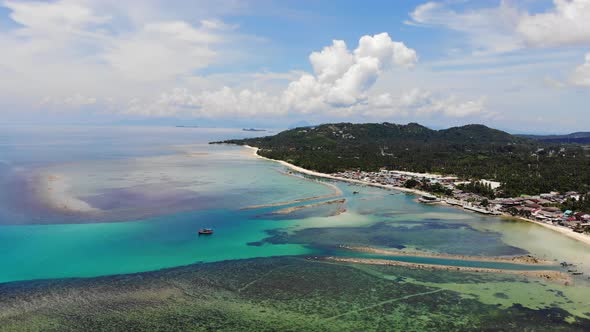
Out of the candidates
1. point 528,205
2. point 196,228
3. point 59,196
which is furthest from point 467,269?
point 59,196

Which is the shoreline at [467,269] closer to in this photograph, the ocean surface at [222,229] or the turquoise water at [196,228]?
the ocean surface at [222,229]

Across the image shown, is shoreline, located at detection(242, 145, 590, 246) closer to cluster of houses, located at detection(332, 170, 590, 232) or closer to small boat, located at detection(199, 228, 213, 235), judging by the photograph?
cluster of houses, located at detection(332, 170, 590, 232)

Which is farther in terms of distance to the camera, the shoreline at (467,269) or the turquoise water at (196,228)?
the turquoise water at (196,228)

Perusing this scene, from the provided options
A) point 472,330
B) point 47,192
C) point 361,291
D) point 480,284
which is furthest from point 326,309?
point 47,192

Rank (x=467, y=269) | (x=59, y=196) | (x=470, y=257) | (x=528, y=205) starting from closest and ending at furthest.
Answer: (x=467, y=269) < (x=470, y=257) < (x=528, y=205) < (x=59, y=196)

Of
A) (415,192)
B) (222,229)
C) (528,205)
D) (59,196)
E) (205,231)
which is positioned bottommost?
(222,229)

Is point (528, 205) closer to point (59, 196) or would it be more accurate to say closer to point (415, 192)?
point (415, 192)

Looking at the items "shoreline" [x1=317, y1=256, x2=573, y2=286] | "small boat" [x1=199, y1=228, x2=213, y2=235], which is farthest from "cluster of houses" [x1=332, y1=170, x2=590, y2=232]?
"small boat" [x1=199, y1=228, x2=213, y2=235]

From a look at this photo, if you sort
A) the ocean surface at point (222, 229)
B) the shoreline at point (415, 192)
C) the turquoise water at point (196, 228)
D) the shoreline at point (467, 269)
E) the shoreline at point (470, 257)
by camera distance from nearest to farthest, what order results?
the shoreline at point (467, 269) < the ocean surface at point (222, 229) < the turquoise water at point (196, 228) < the shoreline at point (470, 257) < the shoreline at point (415, 192)

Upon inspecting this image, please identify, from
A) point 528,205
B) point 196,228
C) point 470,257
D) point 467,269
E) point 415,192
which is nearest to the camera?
point 467,269

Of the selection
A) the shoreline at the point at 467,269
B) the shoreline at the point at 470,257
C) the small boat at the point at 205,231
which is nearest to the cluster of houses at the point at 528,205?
the shoreline at the point at 470,257

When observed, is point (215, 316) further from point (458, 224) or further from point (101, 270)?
point (458, 224)
